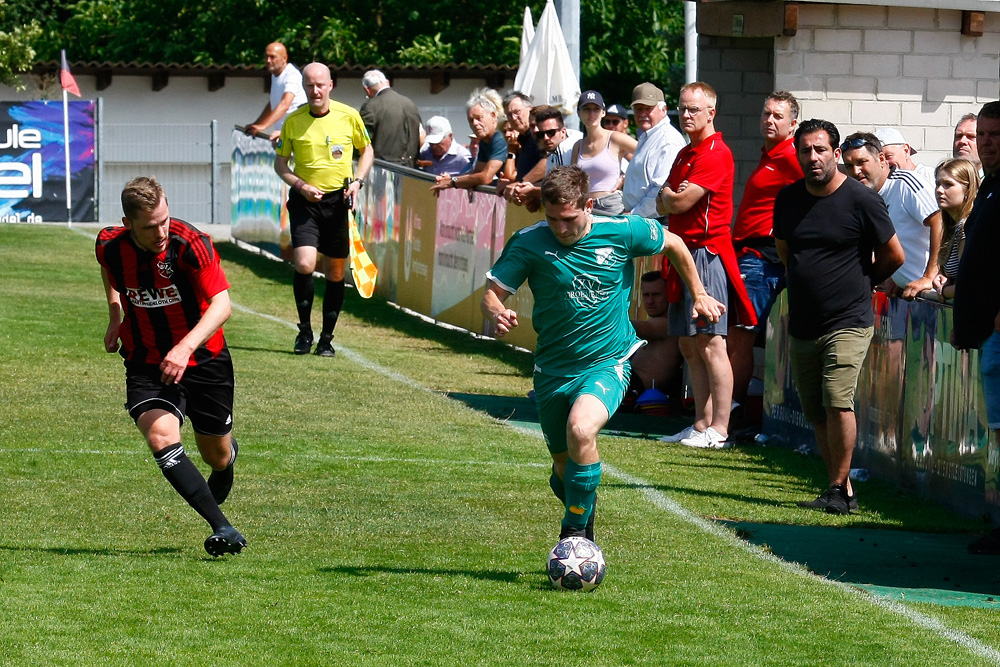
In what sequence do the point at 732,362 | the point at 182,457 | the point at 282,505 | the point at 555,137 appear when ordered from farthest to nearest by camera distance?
the point at 555,137 < the point at 732,362 < the point at 282,505 < the point at 182,457

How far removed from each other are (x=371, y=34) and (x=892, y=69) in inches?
1177

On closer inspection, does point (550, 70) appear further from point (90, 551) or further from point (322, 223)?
point (90, 551)

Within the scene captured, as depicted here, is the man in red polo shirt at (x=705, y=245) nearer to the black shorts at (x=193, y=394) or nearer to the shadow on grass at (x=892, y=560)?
the shadow on grass at (x=892, y=560)

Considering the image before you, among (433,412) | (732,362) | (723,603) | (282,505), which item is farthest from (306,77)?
(723,603)

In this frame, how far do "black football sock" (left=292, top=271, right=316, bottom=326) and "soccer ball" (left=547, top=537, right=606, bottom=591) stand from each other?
7.49 metres

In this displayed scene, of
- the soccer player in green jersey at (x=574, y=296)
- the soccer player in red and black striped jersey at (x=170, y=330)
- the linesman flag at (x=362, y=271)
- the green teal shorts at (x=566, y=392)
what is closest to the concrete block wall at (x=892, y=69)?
the linesman flag at (x=362, y=271)

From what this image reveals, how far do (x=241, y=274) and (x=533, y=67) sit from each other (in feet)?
16.7

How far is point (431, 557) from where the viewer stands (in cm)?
690

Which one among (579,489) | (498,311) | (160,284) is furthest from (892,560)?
(160,284)

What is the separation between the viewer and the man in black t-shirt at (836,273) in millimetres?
8305

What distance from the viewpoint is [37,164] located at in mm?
28594

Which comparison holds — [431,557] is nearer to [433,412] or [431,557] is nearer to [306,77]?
[433,412]

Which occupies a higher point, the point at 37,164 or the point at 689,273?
the point at 689,273

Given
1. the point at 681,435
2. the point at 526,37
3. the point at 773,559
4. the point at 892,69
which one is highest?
the point at 526,37
